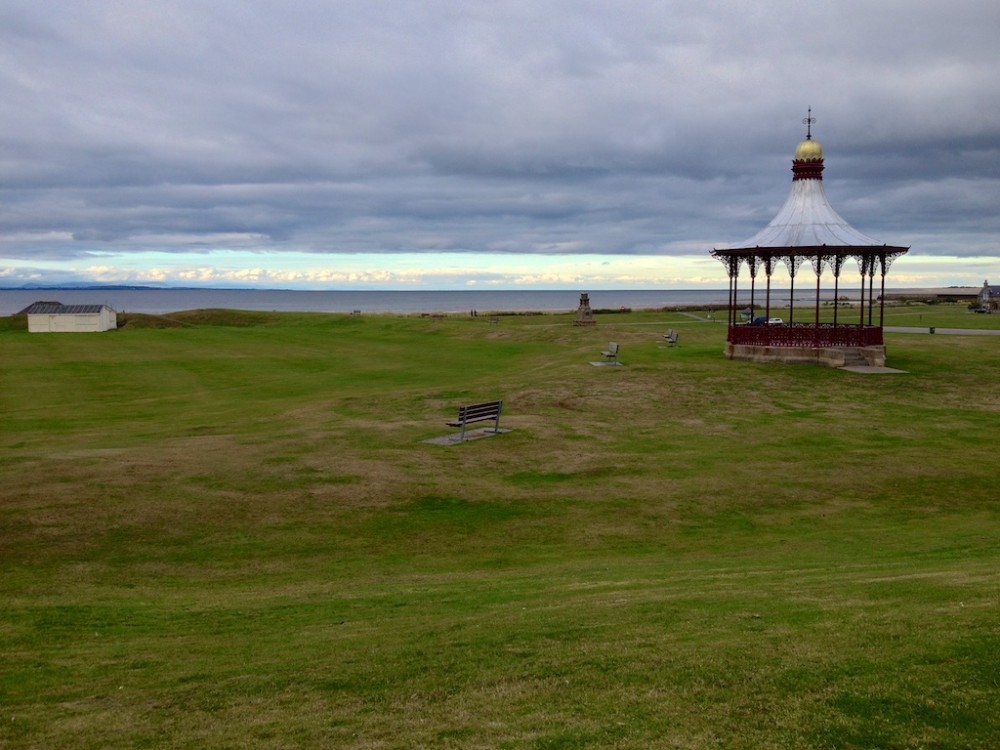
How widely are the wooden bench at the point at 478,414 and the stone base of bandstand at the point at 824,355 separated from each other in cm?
1931

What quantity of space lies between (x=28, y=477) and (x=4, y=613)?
7653mm

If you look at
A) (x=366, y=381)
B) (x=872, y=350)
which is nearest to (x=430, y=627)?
(x=366, y=381)

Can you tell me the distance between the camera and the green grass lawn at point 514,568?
6926 mm

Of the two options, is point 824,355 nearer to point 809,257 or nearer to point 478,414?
point 809,257

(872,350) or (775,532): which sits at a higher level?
(872,350)

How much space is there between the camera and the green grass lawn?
22.7 ft

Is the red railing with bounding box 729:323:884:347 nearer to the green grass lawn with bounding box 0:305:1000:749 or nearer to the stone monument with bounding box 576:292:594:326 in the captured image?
the green grass lawn with bounding box 0:305:1000:749

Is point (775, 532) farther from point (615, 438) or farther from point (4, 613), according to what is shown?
point (4, 613)

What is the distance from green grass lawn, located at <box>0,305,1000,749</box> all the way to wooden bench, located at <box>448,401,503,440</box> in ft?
2.47

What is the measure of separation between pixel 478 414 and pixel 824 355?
21061mm

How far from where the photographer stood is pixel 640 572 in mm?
12562

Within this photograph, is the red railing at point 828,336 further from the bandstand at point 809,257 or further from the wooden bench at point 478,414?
the wooden bench at point 478,414

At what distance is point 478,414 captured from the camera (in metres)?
22.8

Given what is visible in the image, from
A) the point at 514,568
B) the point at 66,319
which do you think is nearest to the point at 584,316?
the point at 66,319
